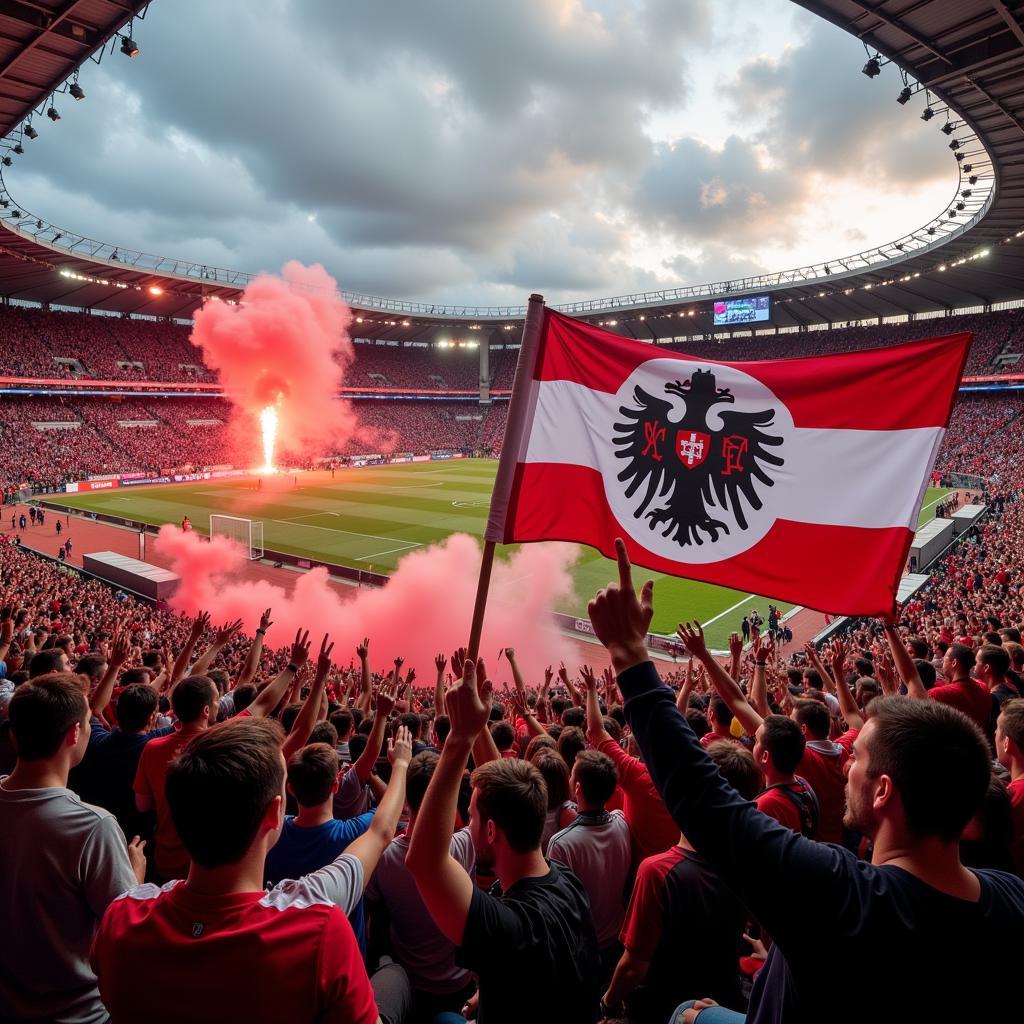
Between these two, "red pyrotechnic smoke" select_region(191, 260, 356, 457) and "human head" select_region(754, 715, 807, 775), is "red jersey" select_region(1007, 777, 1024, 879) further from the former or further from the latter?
"red pyrotechnic smoke" select_region(191, 260, 356, 457)

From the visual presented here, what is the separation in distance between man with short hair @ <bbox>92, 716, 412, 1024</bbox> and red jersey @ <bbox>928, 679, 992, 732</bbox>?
5.77 meters

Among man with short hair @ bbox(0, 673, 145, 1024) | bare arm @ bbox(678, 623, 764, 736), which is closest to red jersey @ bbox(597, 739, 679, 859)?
bare arm @ bbox(678, 623, 764, 736)

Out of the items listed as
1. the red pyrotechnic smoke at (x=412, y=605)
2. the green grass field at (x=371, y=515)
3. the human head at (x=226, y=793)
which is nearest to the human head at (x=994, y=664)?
the human head at (x=226, y=793)

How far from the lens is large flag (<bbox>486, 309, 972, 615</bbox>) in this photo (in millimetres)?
4664

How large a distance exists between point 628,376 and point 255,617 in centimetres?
1824

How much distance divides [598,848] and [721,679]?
3.86 feet

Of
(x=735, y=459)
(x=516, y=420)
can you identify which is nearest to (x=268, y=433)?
(x=516, y=420)

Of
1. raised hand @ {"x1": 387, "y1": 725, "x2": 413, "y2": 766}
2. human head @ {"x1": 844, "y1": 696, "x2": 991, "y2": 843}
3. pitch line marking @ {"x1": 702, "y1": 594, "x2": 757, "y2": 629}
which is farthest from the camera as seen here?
pitch line marking @ {"x1": 702, "y1": 594, "x2": 757, "y2": 629}

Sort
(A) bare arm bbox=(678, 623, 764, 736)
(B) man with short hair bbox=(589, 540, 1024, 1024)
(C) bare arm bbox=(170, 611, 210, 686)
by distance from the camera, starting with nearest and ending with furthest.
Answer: (B) man with short hair bbox=(589, 540, 1024, 1024), (A) bare arm bbox=(678, 623, 764, 736), (C) bare arm bbox=(170, 611, 210, 686)

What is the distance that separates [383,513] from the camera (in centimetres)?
3775

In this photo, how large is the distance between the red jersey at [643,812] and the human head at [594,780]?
401mm

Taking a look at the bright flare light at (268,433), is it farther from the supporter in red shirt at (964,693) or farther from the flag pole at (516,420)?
the supporter in red shirt at (964,693)

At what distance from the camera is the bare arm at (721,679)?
367 centimetres

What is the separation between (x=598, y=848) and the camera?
323 cm
